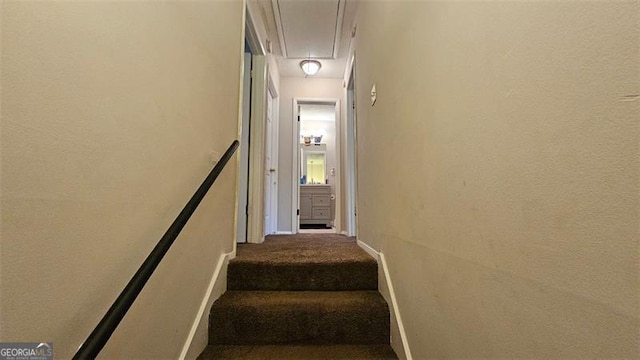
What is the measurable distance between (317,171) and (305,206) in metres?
1.52

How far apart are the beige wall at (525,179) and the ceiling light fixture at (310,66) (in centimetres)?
292

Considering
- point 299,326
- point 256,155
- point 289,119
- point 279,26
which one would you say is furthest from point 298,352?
point 289,119

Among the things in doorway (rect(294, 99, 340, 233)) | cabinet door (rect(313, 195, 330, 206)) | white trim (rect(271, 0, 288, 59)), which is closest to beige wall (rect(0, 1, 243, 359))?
white trim (rect(271, 0, 288, 59))

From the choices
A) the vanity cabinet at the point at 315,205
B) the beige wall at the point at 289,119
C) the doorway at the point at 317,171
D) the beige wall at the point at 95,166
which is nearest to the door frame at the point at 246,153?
the beige wall at the point at 289,119

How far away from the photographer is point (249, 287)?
1.84m

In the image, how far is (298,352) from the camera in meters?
1.43

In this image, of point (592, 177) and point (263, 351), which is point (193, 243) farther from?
point (592, 177)

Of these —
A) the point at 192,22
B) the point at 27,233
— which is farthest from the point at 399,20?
the point at 27,233

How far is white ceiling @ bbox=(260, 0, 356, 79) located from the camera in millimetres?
2818

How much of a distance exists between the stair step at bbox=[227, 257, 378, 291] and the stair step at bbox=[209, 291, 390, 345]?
27 cm

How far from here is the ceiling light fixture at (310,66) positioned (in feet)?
12.9

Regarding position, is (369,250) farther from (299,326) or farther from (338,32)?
(338,32)

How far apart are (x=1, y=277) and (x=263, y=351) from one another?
4.03ft

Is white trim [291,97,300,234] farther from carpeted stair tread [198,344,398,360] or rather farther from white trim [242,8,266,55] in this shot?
carpeted stair tread [198,344,398,360]
